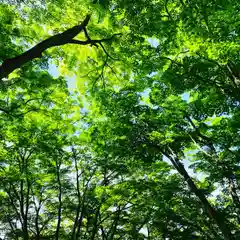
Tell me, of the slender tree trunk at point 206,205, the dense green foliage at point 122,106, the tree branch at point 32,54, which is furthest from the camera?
the slender tree trunk at point 206,205

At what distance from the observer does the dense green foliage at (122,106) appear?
474 cm

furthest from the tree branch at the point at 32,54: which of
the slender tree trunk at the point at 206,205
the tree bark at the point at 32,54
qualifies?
the slender tree trunk at the point at 206,205

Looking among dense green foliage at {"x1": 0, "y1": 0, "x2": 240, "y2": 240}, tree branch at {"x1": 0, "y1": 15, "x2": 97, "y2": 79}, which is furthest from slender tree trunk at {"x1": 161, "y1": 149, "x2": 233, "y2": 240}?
tree branch at {"x1": 0, "y1": 15, "x2": 97, "y2": 79}

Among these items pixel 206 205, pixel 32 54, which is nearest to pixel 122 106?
pixel 206 205

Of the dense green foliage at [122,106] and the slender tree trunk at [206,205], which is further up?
the dense green foliage at [122,106]

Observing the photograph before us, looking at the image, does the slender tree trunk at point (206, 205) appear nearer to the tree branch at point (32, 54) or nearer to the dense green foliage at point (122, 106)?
the dense green foliage at point (122, 106)

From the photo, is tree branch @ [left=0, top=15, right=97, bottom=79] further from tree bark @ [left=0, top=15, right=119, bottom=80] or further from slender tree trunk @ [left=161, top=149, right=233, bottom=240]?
slender tree trunk @ [left=161, top=149, right=233, bottom=240]

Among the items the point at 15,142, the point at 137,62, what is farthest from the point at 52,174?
the point at 137,62

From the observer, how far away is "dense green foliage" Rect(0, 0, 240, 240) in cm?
474

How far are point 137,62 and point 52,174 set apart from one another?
31.2 feet

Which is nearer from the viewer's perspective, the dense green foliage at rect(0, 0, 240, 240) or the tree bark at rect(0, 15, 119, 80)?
the tree bark at rect(0, 15, 119, 80)

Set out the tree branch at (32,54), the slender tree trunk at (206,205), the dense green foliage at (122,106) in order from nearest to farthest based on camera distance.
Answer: the tree branch at (32,54)
the dense green foliage at (122,106)
the slender tree trunk at (206,205)

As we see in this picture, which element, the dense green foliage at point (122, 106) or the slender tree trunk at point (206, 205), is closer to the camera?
the dense green foliage at point (122, 106)

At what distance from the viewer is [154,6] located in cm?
446
